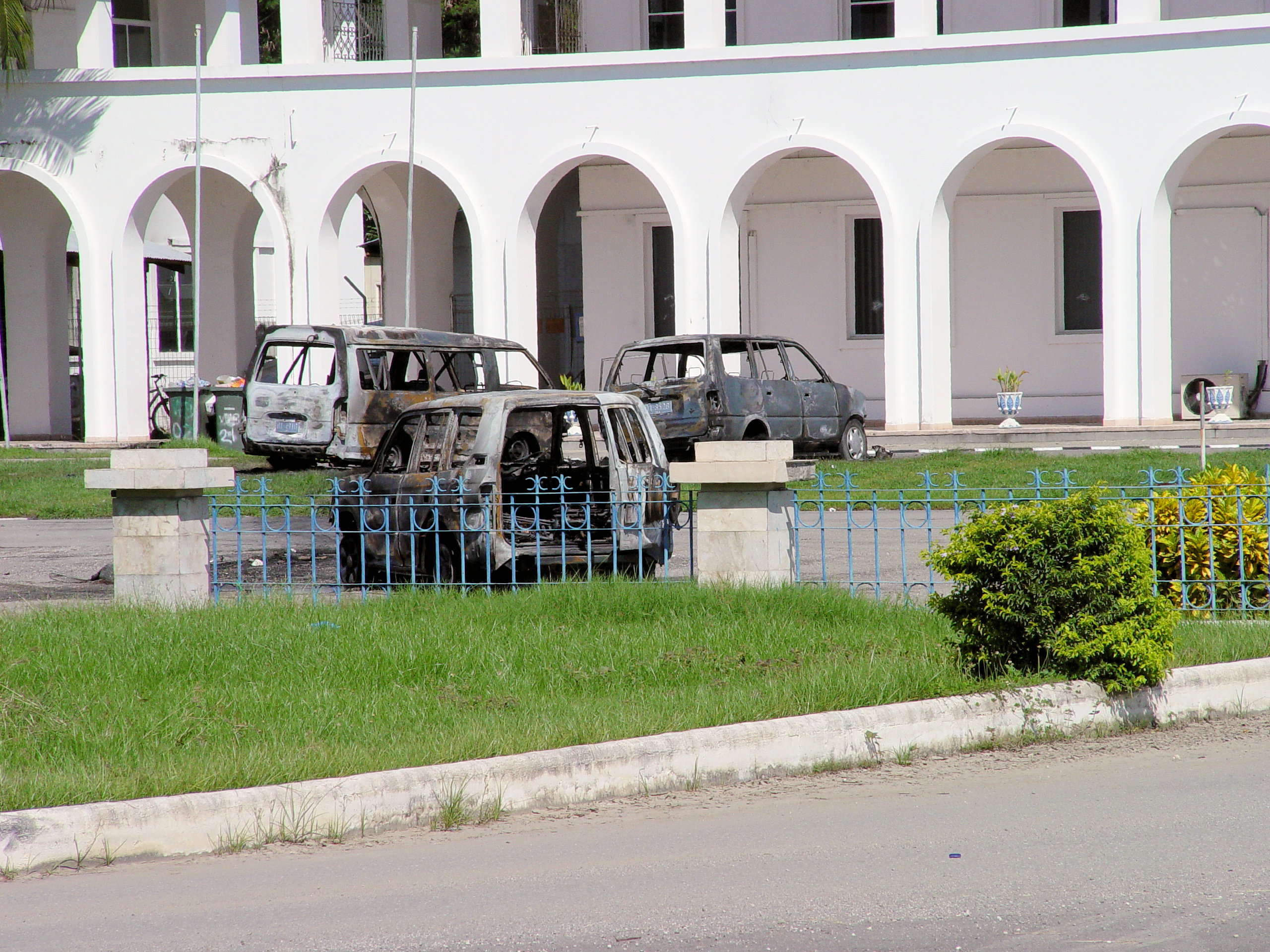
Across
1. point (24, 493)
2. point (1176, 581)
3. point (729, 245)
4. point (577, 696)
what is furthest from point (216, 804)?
point (729, 245)

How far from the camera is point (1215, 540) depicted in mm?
8531

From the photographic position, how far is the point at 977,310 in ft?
77.9

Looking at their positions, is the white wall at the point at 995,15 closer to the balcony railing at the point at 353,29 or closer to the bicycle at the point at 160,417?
the balcony railing at the point at 353,29

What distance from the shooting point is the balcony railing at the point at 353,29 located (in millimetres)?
23375

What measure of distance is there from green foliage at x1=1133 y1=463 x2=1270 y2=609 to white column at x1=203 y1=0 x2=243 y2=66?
1837 cm

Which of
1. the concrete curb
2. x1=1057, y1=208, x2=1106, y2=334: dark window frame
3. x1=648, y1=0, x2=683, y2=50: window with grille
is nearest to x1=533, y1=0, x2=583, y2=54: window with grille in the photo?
x1=648, y1=0, x2=683, y2=50: window with grille

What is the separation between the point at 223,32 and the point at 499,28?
474 cm

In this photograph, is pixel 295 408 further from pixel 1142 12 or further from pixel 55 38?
pixel 1142 12

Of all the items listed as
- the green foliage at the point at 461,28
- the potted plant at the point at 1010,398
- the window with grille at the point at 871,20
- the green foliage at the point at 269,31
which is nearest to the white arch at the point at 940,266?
the potted plant at the point at 1010,398

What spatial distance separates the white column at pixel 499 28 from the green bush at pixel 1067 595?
1618 cm

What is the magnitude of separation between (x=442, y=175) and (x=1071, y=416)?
413 inches

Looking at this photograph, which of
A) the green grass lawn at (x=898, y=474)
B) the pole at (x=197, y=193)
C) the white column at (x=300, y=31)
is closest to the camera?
the green grass lawn at (x=898, y=474)

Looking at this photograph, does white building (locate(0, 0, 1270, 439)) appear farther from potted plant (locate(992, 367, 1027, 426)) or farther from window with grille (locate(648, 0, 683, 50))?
potted plant (locate(992, 367, 1027, 426))

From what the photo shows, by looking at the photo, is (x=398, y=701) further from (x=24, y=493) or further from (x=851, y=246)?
(x=851, y=246)
